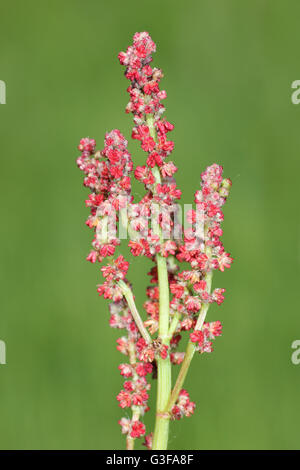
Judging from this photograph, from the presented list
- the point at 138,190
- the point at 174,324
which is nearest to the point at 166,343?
the point at 174,324

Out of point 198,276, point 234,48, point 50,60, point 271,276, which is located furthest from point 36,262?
point 198,276

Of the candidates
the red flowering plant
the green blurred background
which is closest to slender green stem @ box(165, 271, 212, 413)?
the red flowering plant

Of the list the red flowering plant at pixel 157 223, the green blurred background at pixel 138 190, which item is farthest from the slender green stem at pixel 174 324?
the green blurred background at pixel 138 190

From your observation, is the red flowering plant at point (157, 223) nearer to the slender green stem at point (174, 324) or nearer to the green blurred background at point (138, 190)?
the slender green stem at point (174, 324)

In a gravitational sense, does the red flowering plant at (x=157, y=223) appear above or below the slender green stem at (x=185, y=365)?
above

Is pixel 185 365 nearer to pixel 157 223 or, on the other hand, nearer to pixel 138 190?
pixel 157 223

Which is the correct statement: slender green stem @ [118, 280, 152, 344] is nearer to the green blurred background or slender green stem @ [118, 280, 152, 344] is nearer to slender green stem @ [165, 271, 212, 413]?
slender green stem @ [165, 271, 212, 413]
